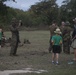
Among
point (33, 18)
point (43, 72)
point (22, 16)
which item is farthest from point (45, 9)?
point (43, 72)

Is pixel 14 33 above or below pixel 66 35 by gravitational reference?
above

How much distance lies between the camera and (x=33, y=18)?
115938mm

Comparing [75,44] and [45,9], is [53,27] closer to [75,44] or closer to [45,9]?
[75,44]

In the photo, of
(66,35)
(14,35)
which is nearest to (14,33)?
(14,35)

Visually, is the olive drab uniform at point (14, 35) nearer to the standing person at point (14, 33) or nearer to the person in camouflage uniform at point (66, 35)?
the standing person at point (14, 33)

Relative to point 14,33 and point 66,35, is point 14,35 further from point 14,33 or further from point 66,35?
point 66,35

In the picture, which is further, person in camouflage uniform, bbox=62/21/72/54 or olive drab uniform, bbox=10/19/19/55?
person in camouflage uniform, bbox=62/21/72/54

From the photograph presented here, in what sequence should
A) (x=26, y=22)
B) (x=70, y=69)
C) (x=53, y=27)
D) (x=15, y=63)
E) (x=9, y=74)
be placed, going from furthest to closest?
(x=26, y=22) → (x=53, y=27) → (x=15, y=63) → (x=70, y=69) → (x=9, y=74)

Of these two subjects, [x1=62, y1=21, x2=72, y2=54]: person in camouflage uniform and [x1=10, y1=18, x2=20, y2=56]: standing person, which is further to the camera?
[x1=62, y1=21, x2=72, y2=54]: person in camouflage uniform

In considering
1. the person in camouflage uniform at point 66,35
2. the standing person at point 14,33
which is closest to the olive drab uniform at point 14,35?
the standing person at point 14,33

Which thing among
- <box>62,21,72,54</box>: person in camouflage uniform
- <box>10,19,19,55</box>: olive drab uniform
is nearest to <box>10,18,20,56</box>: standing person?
<box>10,19,19,55</box>: olive drab uniform

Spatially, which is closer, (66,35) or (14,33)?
(14,33)

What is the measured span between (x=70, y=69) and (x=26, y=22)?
306ft

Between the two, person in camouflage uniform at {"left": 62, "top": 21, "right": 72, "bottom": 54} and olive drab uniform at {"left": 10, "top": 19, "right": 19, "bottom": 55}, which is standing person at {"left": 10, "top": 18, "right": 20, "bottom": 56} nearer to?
olive drab uniform at {"left": 10, "top": 19, "right": 19, "bottom": 55}
